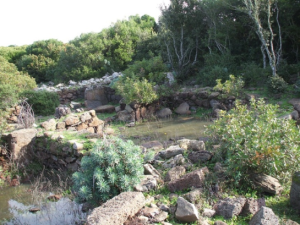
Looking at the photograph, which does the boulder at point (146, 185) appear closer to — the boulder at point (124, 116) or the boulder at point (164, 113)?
the boulder at point (124, 116)

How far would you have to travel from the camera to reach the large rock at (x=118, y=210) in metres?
3.16

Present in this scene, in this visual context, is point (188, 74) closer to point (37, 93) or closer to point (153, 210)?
point (37, 93)

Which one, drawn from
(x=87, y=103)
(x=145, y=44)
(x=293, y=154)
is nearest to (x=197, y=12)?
(x=145, y=44)

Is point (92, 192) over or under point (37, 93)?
under

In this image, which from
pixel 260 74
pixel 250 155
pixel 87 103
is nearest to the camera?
pixel 250 155

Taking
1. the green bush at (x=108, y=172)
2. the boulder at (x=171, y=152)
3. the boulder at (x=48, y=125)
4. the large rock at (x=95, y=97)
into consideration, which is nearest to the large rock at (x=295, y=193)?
the green bush at (x=108, y=172)

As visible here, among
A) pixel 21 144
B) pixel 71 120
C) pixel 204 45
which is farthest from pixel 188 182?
pixel 204 45

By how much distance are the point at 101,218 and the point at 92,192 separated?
0.92 metres

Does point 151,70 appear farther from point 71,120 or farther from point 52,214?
point 52,214

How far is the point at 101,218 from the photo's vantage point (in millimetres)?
3146

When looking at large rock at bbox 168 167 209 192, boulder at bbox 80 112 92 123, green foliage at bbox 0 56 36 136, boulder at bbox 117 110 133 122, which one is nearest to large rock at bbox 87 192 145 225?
large rock at bbox 168 167 209 192

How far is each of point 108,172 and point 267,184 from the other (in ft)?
7.09

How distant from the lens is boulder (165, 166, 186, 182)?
442cm

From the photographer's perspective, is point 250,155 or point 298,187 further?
point 250,155
